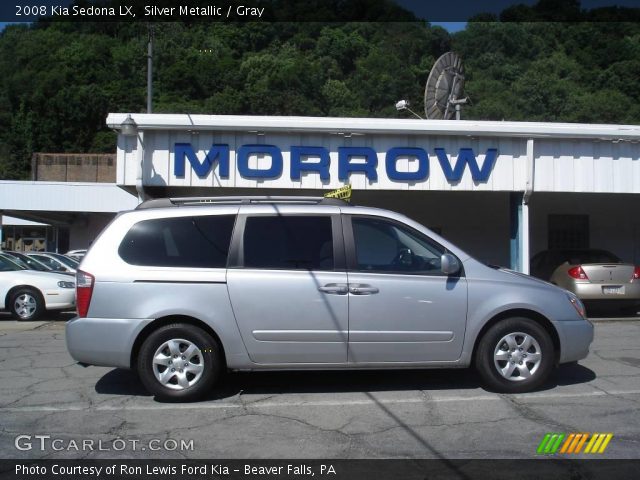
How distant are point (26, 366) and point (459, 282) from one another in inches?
219

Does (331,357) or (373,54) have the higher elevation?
(373,54)

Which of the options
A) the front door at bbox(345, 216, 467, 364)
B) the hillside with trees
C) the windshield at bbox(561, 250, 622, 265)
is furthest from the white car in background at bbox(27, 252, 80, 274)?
the hillside with trees

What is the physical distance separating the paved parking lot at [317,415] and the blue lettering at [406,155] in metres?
6.20

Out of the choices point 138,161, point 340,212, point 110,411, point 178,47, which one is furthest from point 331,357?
point 178,47

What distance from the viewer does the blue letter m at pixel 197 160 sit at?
1273 cm

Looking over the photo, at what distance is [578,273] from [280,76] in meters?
A: 58.0

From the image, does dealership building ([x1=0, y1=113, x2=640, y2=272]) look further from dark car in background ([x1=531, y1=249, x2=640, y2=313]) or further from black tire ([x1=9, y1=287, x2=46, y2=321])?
black tire ([x1=9, y1=287, x2=46, y2=321])

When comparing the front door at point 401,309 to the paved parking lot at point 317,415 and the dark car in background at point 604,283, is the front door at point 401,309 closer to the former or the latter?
the paved parking lot at point 317,415

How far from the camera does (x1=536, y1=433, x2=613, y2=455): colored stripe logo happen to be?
4766 mm

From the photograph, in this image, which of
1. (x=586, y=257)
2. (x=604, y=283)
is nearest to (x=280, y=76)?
(x=586, y=257)

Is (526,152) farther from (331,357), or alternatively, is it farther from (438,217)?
(331,357)

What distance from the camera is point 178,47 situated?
68.3m

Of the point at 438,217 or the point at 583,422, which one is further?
the point at 438,217

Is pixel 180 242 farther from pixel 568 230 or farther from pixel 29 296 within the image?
pixel 568 230
